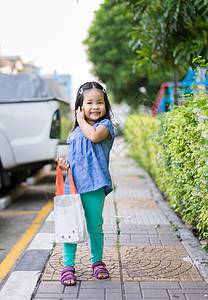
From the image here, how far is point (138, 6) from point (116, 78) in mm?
12806

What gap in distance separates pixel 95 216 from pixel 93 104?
889 mm

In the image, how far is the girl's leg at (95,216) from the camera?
3211mm

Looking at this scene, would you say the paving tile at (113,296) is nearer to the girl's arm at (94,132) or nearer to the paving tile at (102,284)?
the paving tile at (102,284)

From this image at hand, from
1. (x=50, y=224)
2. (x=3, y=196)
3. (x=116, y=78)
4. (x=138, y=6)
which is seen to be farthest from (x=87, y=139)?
(x=116, y=78)

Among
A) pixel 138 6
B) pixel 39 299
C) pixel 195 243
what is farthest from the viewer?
pixel 138 6

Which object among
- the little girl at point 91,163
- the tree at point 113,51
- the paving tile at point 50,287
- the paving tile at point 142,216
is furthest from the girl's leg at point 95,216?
the tree at point 113,51

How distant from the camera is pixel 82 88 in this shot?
10.9 ft

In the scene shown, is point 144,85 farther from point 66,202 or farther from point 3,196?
point 66,202

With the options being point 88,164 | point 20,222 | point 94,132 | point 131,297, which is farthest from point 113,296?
point 20,222

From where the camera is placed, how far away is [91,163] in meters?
3.18

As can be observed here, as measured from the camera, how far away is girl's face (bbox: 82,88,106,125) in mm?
3242

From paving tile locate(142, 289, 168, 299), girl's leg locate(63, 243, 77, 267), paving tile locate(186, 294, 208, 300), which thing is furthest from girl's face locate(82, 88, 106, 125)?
paving tile locate(186, 294, 208, 300)

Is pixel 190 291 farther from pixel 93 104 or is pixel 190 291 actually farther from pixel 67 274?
pixel 93 104

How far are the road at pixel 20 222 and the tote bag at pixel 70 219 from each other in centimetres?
37
